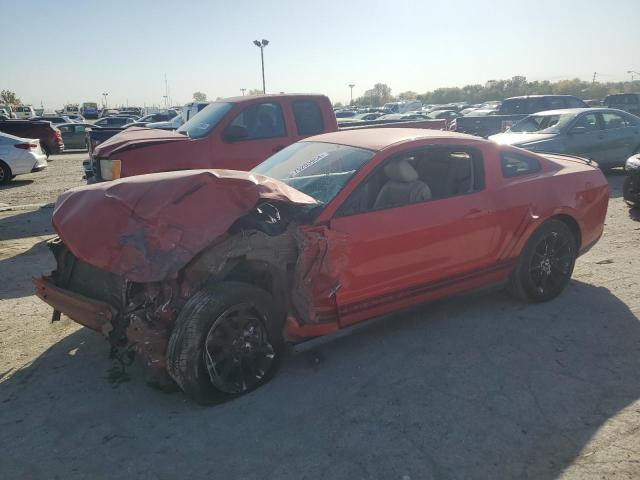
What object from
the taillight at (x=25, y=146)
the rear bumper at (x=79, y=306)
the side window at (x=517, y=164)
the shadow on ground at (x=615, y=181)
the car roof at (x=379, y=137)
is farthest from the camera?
the taillight at (x=25, y=146)

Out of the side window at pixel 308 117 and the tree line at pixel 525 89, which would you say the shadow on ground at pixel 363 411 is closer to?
the side window at pixel 308 117

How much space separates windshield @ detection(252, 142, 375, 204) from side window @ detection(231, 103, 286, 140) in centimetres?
341

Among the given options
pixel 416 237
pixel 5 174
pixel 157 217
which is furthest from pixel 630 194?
pixel 5 174

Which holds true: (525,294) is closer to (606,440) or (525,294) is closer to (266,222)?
(606,440)

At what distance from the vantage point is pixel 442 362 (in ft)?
12.8

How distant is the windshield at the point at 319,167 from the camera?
3.89m

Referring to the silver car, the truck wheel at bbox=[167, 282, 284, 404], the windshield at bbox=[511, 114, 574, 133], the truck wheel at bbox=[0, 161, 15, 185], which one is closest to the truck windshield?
the truck wheel at bbox=[167, 282, 284, 404]

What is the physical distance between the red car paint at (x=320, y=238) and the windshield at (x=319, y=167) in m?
0.10

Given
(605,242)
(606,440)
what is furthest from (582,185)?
(606,440)

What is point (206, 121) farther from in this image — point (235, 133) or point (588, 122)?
point (588, 122)

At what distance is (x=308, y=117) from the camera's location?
8383 mm

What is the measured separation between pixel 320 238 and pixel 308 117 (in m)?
5.26

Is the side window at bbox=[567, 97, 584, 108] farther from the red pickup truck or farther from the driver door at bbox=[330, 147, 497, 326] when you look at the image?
the driver door at bbox=[330, 147, 497, 326]

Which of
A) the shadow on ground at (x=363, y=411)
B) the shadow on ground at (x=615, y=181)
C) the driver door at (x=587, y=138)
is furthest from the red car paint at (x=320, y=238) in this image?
the driver door at (x=587, y=138)
